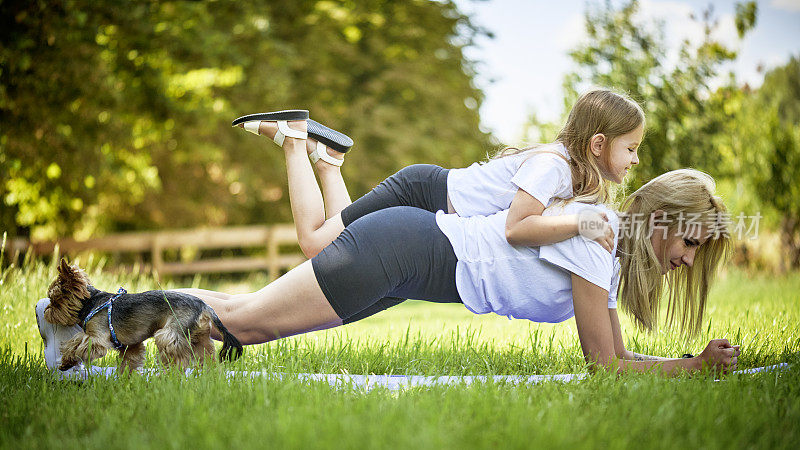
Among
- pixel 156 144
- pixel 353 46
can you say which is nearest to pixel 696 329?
pixel 156 144

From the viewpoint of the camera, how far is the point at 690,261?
3074 mm

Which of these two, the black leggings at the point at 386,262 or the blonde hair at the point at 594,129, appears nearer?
the black leggings at the point at 386,262

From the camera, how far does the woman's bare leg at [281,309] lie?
9.37 ft

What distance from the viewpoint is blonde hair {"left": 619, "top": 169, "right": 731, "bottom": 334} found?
2969 mm

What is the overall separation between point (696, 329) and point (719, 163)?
7855mm

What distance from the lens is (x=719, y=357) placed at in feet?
9.33

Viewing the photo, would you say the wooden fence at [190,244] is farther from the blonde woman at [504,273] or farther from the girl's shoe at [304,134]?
the blonde woman at [504,273]

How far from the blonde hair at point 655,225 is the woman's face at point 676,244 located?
1.0 inches

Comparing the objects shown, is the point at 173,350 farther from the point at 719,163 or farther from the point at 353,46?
the point at 353,46

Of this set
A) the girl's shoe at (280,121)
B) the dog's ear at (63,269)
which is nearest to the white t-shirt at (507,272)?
the girl's shoe at (280,121)

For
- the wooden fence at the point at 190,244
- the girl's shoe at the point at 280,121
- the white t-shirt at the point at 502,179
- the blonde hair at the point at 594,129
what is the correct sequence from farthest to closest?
the wooden fence at the point at 190,244 < the girl's shoe at the point at 280,121 < the blonde hair at the point at 594,129 < the white t-shirt at the point at 502,179

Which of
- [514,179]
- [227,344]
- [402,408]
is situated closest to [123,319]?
[227,344]

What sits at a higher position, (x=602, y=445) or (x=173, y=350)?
(x=173, y=350)

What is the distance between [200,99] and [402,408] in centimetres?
874
